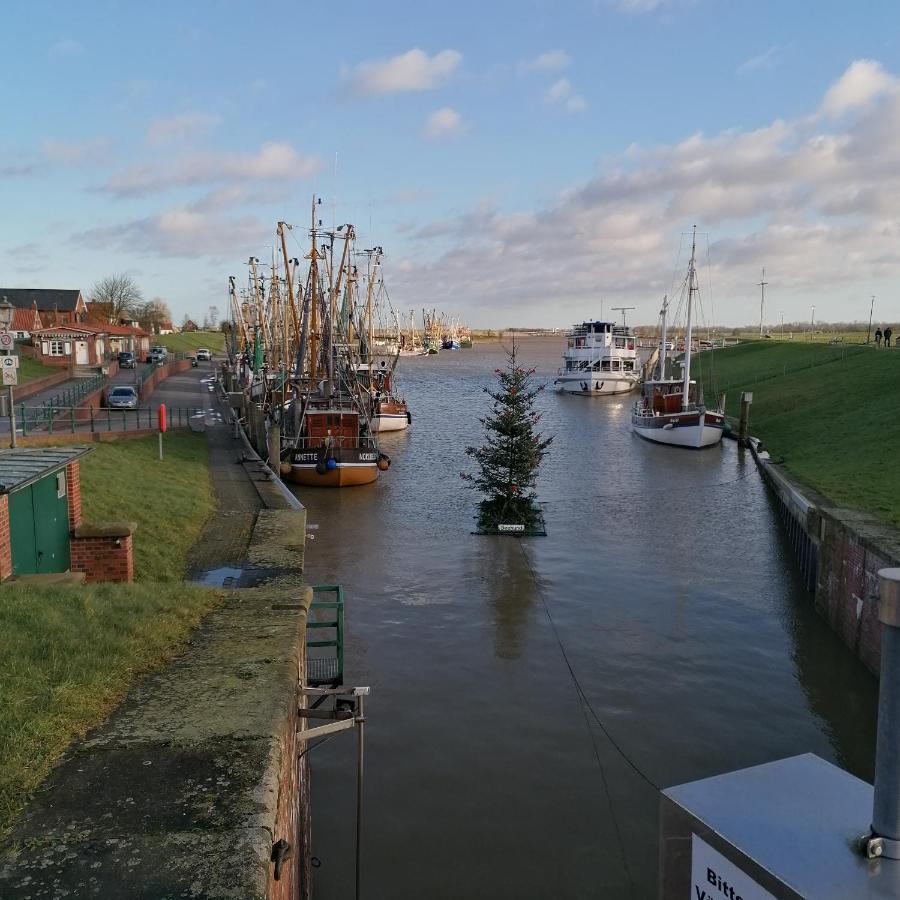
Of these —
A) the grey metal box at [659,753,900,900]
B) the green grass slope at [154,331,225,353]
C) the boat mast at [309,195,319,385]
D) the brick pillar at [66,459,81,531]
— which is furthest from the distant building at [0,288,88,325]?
the grey metal box at [659,753,900,900]

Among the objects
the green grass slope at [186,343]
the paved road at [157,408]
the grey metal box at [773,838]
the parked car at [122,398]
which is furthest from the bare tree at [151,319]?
the grey metal box at [773,838]

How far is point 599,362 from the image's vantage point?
86500 mm

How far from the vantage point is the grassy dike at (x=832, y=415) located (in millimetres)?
24750

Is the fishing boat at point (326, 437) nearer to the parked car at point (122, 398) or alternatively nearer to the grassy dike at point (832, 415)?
the parked car at point (122, 398)

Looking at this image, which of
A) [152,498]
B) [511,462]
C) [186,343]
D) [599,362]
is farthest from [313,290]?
[186,343]

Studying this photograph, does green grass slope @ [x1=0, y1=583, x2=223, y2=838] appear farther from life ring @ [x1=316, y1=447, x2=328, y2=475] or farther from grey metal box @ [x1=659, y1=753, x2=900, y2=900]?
life ring @ [x1=316, y1=447, x2=328, y2=475]

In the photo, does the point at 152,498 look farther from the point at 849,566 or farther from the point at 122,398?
the point at 122,398

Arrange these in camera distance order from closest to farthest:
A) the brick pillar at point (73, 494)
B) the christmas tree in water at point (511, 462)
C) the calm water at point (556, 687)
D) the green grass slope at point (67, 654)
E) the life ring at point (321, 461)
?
the green grass slope at point (67, 654), the calm water at point (556, 687), the brick pillar at point (73, 494), the christmas tree in water at point (511, 462), the life ring at point (321, 461)

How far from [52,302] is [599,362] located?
2285 inches

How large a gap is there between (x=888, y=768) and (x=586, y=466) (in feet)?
123

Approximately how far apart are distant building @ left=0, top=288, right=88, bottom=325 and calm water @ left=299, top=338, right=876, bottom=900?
71687mm

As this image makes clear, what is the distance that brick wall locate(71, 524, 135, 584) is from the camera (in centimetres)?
1348

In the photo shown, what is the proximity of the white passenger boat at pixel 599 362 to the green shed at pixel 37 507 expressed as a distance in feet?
239

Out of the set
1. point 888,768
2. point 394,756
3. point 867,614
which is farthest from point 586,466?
point 888,768
